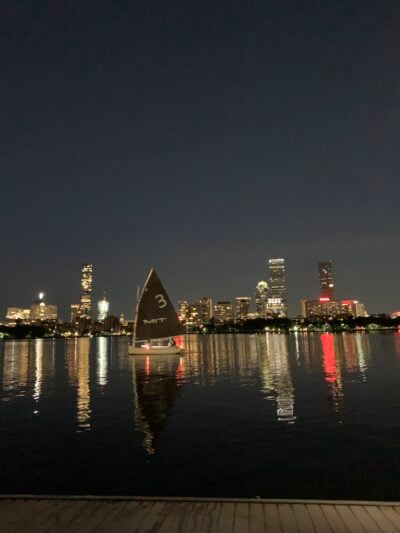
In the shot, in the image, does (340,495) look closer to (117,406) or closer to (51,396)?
(117,406)

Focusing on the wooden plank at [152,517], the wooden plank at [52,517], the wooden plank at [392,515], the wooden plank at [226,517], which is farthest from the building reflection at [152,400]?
the wooden plank at [392,515]

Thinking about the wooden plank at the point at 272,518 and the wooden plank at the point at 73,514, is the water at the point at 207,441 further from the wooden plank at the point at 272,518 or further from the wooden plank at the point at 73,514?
the wooden plank at the point at 272,518

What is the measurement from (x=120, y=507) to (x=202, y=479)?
5.37 m

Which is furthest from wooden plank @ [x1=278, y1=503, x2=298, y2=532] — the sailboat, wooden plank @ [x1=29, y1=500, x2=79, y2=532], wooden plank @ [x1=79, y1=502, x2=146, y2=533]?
the sailboat

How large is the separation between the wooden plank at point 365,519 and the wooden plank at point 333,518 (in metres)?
0.41

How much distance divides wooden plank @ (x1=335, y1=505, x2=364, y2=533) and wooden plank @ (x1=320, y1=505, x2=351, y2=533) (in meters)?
0.08

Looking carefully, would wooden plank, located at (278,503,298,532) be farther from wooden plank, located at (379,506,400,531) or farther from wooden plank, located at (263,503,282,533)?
wooden plank, located at (379,506,400,531)

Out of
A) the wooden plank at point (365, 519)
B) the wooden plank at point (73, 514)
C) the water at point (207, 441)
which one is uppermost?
the wooden plank at point (73, 514)

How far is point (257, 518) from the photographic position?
32.0 ft

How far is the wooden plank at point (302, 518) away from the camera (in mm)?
9172

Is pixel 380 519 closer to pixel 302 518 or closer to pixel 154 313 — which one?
pixel 302 518

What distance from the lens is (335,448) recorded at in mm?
18969

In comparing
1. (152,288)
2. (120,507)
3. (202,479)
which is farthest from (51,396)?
(152,288)

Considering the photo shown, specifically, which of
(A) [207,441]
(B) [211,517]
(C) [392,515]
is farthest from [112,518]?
(A) [207,441]
